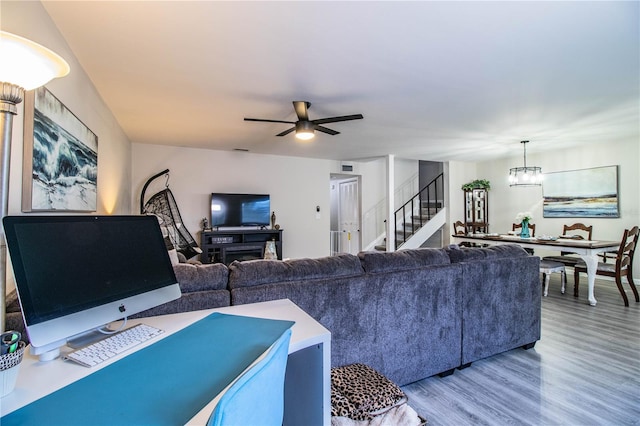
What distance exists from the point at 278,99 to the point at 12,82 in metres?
2.35

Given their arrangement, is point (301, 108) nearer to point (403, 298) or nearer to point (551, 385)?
point (403, 298)

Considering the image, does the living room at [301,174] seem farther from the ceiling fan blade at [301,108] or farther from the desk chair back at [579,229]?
the ceiling fan blade at [301,108]

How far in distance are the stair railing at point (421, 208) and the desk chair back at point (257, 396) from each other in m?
6.24

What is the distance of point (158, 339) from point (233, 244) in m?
Result: 4.46

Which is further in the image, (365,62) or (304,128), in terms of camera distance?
(304,128)

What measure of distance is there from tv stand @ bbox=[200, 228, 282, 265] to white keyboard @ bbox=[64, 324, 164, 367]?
4310mm

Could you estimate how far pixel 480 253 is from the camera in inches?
96.8

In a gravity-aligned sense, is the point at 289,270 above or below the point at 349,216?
below

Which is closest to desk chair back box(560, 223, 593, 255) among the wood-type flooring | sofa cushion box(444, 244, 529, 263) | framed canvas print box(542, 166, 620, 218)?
framed canvas print box(542, 166, 620, 218)

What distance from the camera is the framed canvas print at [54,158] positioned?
1.56 meters

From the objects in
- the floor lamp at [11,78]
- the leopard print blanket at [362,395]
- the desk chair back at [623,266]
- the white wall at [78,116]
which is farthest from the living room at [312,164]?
the leopard print blanket at [362,395]

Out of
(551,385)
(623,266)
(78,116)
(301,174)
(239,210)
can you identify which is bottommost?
(551,385)

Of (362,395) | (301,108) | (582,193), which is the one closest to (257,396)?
(362,395)

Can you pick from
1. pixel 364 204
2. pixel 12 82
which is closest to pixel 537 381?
pixel 12 82
